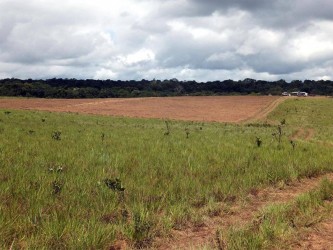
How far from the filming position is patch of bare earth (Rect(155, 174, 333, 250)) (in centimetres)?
620

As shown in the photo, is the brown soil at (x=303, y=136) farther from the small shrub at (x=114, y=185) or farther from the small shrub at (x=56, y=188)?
the small shrub at (x=56, y=188)

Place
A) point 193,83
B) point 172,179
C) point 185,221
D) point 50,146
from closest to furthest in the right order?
Result: point 185,221 → point 172,179 → point 50,146 → point 193,83

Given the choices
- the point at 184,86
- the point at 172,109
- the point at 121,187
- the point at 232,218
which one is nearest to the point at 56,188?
the point at 121,187

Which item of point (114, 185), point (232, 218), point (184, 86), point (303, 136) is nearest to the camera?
point (232, 218)

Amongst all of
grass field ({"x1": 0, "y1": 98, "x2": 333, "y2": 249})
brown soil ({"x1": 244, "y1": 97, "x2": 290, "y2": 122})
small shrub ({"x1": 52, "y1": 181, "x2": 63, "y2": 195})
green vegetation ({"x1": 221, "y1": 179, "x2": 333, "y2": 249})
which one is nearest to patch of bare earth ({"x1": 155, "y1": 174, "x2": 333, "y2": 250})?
grass field ({"x1": 0, "y1": 98, "x2": 333, "y2": 249})

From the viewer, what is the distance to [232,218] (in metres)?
7.66

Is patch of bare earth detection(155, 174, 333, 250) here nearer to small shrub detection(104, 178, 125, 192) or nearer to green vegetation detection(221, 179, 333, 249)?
green vegetation detection(221, 179, 333, 249)

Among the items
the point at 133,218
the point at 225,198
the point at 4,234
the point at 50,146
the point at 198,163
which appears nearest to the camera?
the point at 4,234

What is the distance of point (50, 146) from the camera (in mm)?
14477

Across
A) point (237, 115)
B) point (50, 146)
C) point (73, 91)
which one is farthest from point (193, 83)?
point (50, 146)

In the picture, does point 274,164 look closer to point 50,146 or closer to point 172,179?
point 172,179

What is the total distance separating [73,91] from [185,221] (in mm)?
112664

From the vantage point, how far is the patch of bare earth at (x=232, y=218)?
620 cm

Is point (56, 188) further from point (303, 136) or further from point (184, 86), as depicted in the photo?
point (184, 86)
